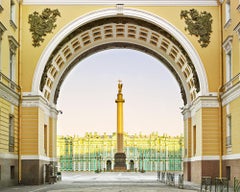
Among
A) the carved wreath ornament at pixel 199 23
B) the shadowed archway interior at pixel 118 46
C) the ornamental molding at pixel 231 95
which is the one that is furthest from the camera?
the shadowed archway interior at pixel 118 46

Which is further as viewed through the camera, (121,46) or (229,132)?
(121,46)

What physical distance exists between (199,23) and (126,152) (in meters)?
41.6

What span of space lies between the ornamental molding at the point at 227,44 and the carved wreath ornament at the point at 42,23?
11.7 metres

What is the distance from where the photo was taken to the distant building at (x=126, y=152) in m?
79.3

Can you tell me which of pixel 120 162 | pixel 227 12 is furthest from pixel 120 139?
pixel 227 12

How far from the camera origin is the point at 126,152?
79625 millimetres

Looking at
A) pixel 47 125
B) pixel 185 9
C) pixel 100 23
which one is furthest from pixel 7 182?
pixel 185 9

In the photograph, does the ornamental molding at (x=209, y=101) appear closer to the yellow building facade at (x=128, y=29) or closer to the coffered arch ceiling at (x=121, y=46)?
the yellow building facade at (x=128, y=29)

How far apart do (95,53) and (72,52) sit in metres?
2.74

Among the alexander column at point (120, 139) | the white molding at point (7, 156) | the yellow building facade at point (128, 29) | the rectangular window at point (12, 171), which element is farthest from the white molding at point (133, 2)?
the alexander column at point (120, 139)

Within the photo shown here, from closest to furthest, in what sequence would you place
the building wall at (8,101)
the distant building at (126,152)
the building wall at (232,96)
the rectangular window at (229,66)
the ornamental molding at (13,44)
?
1. the building wall at (8,101)
2. the building wall at (232,96)
3. the ornamental molding at (13,44)
4. the rectangular window at (229,66)
5. the distant building at (126,152)

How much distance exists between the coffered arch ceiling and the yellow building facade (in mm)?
106

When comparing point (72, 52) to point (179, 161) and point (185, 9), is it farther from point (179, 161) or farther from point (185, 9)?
point (179, 161)

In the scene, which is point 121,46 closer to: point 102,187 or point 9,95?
point 9,95
